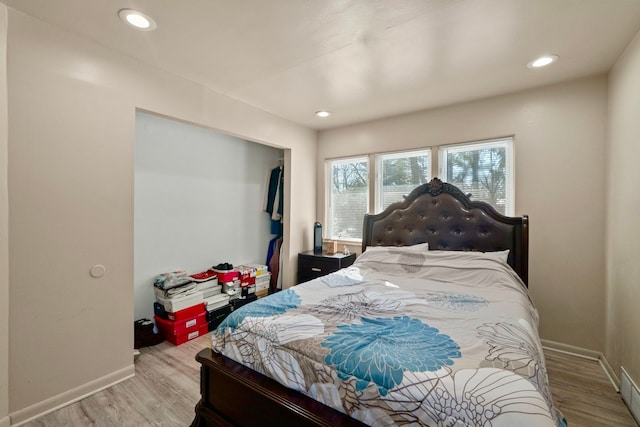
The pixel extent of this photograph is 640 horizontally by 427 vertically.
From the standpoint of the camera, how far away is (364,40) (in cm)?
192

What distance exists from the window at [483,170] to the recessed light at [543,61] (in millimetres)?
736

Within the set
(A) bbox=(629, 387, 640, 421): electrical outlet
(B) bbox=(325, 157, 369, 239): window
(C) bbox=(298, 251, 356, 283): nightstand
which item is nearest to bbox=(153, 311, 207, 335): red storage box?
(C) bbox=(298, 251, 356, 283): nightstand

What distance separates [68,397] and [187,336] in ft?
3.27

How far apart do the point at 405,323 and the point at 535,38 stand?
2045 millimetres

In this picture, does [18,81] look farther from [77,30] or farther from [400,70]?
[400,70]

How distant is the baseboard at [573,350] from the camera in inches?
94.5

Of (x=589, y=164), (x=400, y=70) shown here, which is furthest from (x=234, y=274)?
(x=589, y=164)

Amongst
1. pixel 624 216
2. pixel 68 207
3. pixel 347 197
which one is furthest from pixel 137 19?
pixel 624 216

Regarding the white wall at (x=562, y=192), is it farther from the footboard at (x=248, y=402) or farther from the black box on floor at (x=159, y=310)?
the black box on floor at (x=159, y=310)

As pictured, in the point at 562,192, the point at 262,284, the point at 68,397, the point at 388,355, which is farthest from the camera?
the point at 262,284

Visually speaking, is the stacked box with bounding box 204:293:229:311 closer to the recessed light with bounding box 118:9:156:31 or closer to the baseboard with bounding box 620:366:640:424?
the recessed light with bounding box 118:9:156:31

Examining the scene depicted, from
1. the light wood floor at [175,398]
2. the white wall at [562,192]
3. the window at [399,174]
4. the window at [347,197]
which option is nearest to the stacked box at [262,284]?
the window at [347,197]

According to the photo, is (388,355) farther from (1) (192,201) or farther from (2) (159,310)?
(1) (192,201)

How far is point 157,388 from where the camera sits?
206cm
